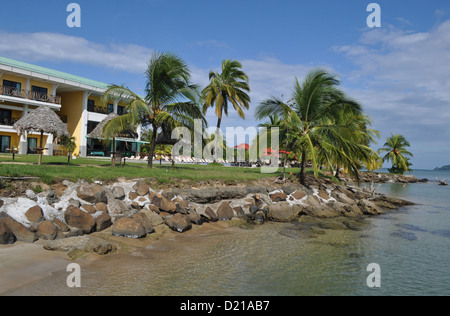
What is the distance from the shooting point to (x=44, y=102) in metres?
27.8

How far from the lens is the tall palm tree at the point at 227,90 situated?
1009 inches

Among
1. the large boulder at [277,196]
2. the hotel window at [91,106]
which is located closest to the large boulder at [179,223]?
the large boulder at [277,196]

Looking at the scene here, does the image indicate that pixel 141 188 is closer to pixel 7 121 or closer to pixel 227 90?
pixel 227 90

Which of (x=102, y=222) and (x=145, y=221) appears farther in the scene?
→ (x=145, y=221)

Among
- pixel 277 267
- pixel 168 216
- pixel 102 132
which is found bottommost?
pixel 277 267

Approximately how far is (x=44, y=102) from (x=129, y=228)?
25.6 m

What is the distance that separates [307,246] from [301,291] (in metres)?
A: 2.94

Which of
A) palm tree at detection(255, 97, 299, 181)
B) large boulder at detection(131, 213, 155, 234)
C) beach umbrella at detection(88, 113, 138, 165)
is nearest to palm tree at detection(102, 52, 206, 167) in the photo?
beach umbrella at detection(88, 113, 138, 165)

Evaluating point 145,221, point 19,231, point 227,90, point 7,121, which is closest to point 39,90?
point 7,121

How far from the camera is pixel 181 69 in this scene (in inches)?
596

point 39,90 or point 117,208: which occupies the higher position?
point 39,90

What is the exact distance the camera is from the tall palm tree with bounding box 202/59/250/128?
2562 cm

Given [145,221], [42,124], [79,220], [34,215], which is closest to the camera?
[34,215]
